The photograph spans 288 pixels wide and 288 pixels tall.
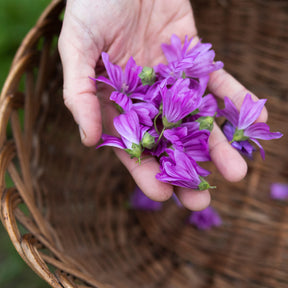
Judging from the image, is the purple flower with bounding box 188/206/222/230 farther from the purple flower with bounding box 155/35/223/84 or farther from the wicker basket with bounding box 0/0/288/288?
Result: the purple flower with bounding box 155/35/223/84

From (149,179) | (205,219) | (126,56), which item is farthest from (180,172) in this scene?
(205,219)

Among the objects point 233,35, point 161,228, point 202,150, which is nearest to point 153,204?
point 161,228

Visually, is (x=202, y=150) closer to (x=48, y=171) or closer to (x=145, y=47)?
Result: (x=145, y=47)

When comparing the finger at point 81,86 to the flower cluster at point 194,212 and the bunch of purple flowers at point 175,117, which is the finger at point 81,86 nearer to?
the bunch of purple flowers at point 175,117

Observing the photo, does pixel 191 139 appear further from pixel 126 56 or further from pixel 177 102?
pixel 126 56

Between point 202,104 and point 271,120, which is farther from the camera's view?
point 271,120
